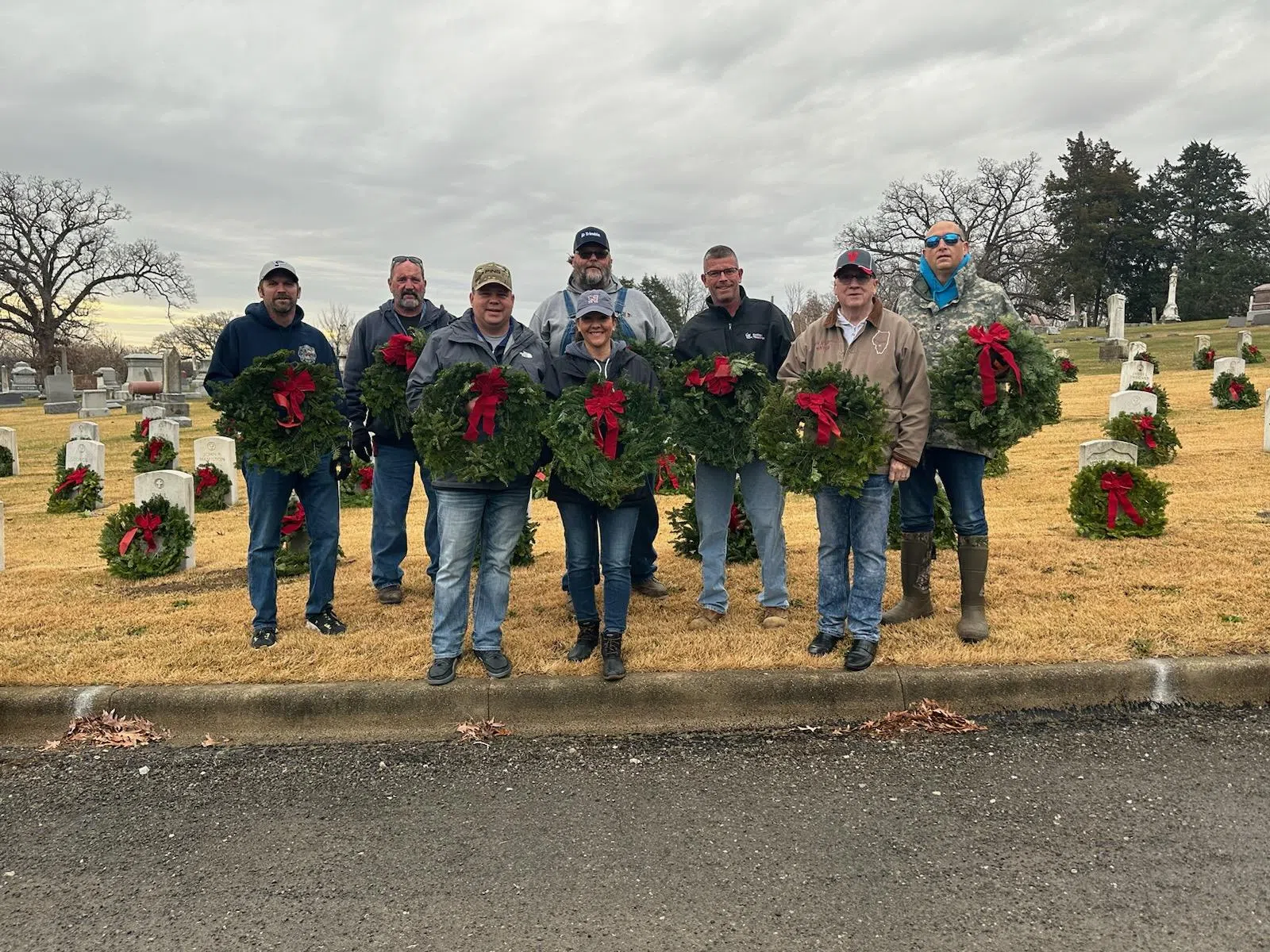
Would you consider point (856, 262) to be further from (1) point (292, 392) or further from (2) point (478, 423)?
(1) point (292, 392)

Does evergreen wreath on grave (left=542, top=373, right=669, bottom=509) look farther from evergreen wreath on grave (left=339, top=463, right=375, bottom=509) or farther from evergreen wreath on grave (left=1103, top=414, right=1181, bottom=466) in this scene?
evergreen wreath on grave (left=1103, top=414, right=1181, bottom=466)

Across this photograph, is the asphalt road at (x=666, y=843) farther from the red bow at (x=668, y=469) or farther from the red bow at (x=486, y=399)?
the red bow at (x=668, y=469)

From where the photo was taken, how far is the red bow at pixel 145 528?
7375 mm

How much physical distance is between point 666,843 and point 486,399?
2252mm

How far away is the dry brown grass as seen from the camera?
4.48 meters

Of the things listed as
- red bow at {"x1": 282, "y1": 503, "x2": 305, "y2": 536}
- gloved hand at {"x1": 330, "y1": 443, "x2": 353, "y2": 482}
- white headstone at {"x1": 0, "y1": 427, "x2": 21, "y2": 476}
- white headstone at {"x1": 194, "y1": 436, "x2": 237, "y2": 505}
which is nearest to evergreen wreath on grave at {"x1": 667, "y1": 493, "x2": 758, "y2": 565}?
gloved hand at {"x1": 330, "y1": 443, "x2": 353, "y2": 482}

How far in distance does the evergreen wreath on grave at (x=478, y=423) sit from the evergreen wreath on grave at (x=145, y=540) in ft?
14.3

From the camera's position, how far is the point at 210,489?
1192 cm

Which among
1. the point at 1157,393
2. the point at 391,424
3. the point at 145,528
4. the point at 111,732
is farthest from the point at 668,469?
the point at 1157,393

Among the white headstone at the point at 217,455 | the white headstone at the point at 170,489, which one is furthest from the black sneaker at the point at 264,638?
the white headstone at the point at 217,455

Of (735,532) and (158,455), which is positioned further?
(158,455)

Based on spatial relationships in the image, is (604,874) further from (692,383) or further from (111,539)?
(111,539)

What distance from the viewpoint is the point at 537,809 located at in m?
3.32

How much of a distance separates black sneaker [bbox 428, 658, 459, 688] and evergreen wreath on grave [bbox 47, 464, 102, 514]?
10.0 metres
